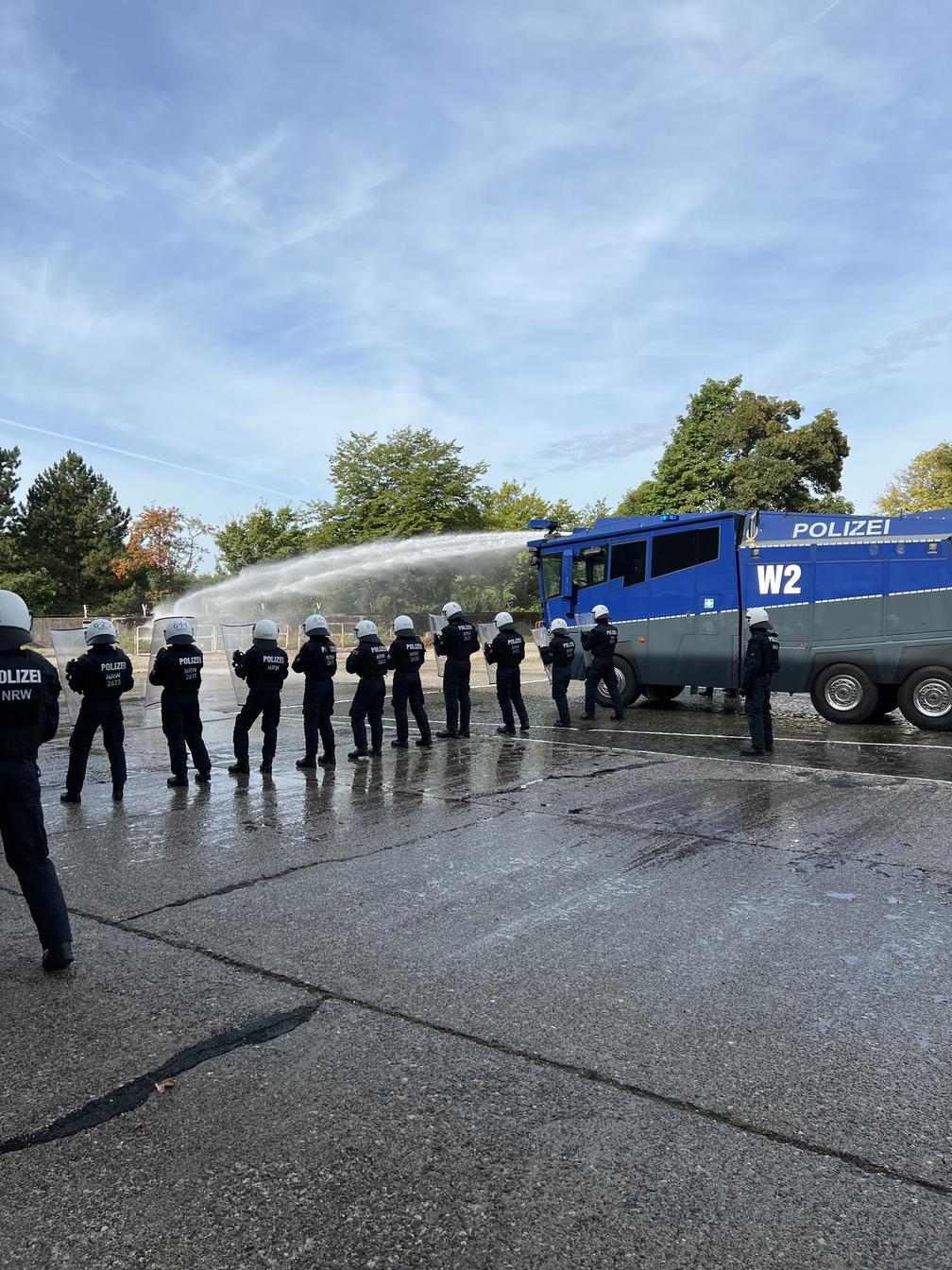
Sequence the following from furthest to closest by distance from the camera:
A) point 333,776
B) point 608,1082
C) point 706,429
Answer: point 706,429 < point 333,776 < point 608,1082

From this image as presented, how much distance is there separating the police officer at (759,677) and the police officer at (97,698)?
266 inches

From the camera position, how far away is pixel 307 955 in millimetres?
4520

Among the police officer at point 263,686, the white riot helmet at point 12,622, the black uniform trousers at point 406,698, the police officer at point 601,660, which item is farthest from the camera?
the police officer at point 601,660

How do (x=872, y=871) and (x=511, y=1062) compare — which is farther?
(x=872, y=871)

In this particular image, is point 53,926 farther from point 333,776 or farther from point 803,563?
point 803,563

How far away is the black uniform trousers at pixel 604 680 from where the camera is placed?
13.9 meters

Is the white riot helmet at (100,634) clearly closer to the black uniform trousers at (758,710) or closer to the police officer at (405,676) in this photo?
the police officer at (405,676)

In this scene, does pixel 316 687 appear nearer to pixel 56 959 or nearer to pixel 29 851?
pixel 29 851

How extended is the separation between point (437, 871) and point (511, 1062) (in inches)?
104

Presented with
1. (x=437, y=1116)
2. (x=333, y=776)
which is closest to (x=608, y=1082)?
(x=437, y=1116)

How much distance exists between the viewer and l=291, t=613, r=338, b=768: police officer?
10.4 meters

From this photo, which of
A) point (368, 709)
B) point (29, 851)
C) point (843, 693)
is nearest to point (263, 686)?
point (368, 709)

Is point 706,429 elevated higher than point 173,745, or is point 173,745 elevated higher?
point 706,429

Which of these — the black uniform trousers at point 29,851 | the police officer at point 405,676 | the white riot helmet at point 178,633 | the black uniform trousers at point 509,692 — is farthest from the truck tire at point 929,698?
the black uniform trousers at point 29,851
